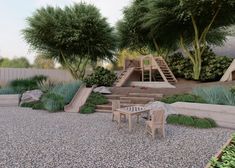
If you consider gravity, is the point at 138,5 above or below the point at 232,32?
above

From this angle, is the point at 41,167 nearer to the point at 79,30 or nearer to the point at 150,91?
the point at 150,91

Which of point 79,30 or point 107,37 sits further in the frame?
point 107,37

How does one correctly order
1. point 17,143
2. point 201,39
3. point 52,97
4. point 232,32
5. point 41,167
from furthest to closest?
point 232,32 < point 201,39 < point 52,97 < point 17,143 < point 41,167

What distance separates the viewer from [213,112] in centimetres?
679

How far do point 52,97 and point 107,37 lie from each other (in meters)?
7.24

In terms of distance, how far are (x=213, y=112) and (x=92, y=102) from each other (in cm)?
486

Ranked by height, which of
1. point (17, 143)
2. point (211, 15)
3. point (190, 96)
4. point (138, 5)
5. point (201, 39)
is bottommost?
point (17, 143)

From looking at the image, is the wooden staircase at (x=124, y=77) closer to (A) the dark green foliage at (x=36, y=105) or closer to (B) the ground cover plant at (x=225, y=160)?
(A) the dark green foliage at (x=36, y=105)

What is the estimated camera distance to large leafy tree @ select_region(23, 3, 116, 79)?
14891 millimetres

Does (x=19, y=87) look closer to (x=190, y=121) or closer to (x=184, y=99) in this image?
(x=184, y=99)

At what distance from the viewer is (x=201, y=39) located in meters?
13.3

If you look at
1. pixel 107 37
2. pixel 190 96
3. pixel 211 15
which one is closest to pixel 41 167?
pixel 190 96

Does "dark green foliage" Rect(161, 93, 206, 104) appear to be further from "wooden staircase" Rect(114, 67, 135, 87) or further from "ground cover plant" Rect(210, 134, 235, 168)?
"wooden staircase" Rect(114, 67, 135, 87)

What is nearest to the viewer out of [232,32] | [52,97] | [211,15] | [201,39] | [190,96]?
[190,96]
